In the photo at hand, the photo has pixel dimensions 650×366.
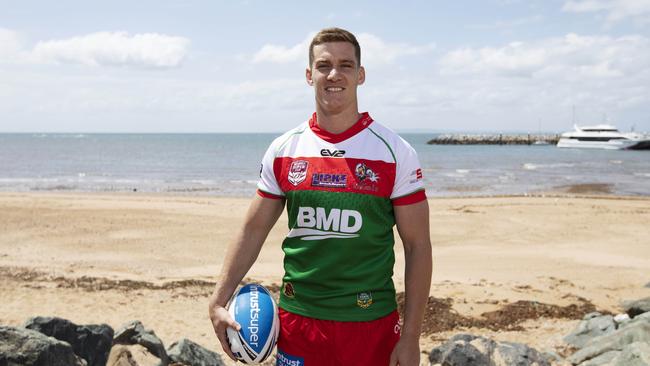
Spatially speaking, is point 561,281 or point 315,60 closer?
point 315,60

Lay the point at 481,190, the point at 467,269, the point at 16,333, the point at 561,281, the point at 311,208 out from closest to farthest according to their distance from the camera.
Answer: the point at 311,208 → the point at 16,333 → the point at 561,281 → the point at 467,269 → the point at 481,190

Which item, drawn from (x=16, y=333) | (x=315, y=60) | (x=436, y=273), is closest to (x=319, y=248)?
(x=315, y=60)

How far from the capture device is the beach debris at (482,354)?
228 inches

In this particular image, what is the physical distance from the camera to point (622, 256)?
1430 centimetres

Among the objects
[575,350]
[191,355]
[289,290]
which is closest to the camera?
[289,290]

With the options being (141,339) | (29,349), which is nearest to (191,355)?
(141,339)

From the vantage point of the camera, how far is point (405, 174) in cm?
283

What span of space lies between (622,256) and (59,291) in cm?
1258

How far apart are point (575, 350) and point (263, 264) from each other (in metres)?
7.15

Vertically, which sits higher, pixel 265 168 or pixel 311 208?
pixel 265 168

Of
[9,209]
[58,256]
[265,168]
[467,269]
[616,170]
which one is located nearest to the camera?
[265,168]

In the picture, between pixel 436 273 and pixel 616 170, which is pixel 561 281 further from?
pixel 616 170

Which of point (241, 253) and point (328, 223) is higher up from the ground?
point (328, 223)

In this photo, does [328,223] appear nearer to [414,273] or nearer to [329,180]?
[329,180]
